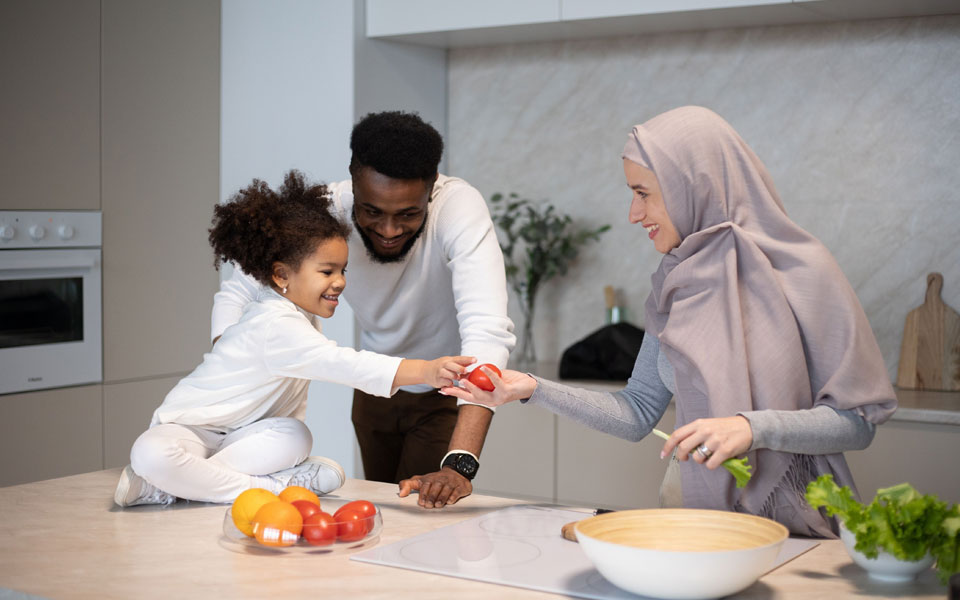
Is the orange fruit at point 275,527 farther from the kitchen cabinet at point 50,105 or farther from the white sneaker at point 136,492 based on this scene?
the kitchen cabinet at point 50,105

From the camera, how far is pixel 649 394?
1.95 meters

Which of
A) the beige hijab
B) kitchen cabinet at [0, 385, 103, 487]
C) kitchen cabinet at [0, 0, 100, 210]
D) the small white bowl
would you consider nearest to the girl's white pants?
the beige hijab

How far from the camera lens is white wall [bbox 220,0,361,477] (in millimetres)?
3525

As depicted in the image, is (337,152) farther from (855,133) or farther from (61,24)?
(855,133)

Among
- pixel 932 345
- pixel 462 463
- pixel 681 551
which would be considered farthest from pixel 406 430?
pixel 932 345

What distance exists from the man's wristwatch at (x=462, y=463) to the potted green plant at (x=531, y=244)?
69.9 inches

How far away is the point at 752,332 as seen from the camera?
5.55 ft

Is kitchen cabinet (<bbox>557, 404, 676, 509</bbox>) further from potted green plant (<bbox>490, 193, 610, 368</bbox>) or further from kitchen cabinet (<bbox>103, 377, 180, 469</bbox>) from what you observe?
kitchen cabinet (<bbox>103, 377, 180, 469</bbox>)

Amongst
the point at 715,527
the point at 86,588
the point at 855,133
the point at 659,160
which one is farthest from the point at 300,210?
the point at 855,133

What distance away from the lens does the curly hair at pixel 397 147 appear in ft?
6.95

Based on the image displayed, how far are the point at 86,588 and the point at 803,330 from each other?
1.14 meters

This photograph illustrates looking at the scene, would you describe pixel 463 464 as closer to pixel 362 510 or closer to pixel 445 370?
pixel 445 370

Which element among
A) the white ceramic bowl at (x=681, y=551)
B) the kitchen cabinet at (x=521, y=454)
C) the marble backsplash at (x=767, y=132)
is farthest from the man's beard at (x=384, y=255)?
the marble backsplash at (x=767, y=132)

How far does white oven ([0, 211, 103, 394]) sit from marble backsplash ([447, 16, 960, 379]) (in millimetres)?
1483
